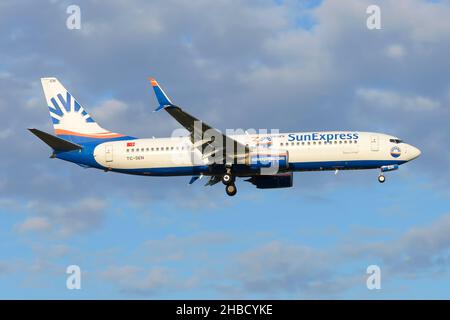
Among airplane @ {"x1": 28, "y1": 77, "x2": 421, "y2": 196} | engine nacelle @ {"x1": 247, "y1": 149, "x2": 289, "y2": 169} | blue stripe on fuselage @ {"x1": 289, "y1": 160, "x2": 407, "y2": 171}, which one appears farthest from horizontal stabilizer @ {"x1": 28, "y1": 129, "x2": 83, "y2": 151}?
blue stripe on fuselage @ {"x1": 289, "y1": 160, "x2": 407, "y2": 171}

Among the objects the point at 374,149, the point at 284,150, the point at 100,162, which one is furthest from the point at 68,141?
the point at 374,149

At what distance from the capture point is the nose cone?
255 feet

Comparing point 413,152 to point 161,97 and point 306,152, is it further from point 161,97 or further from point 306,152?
point 161,97

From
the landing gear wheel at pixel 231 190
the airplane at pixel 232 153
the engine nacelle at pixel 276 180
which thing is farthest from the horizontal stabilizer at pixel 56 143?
the engine nacelle at pixel 276 180

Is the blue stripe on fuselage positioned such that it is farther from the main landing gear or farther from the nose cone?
the main landing gear

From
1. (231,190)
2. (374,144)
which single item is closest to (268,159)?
(231,190)

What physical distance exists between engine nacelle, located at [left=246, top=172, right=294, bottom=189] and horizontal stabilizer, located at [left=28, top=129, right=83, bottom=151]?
18.6m

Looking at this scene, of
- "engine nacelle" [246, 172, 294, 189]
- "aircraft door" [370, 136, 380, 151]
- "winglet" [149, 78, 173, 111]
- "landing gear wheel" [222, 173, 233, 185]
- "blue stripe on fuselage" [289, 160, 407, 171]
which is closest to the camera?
"winglet" [149, 78, 173, 111]

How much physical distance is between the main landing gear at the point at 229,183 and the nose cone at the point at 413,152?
16.8m

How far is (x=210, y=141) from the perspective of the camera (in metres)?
75.4

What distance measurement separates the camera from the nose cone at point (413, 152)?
77800mm

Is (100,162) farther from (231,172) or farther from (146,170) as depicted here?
(231,172)

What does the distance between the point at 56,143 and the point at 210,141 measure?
51.2ft

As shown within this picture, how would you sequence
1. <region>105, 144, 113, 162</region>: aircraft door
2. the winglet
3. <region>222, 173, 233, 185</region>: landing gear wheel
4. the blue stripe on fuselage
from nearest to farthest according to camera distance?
the winglet, the blue stripe on fuselage, <region>222, 173, 233, 185</region>: landing gear wheel, <region>105, 144, 113, 162</region>: aircraft door
